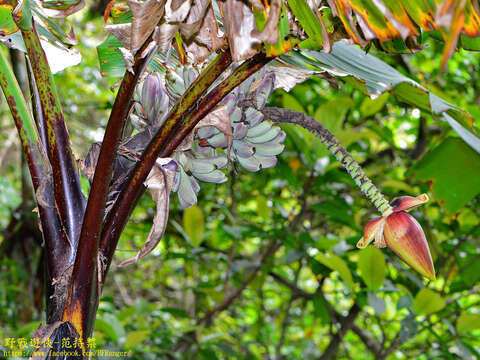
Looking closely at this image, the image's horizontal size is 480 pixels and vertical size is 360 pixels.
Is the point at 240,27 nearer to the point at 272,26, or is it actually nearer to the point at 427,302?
the point at 272,26

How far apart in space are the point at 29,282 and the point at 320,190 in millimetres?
1256

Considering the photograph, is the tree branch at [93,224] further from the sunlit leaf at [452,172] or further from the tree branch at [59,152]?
the sunlit leaf at [452,172]

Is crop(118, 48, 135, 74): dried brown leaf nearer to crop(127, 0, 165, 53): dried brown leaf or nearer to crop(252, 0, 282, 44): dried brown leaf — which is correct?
crop(127, 0, 165, 53): dried brown leaf

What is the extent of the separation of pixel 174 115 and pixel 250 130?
139 millimetres

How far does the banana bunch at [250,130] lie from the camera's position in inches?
20.1

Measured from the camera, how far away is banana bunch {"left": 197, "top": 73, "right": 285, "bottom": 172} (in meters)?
0.51

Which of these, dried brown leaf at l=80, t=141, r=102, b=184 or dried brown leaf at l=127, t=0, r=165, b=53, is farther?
dried brown leaf at l=80, t=141, r=102, b=184

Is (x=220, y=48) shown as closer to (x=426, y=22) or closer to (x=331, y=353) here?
(x=426, y=22)

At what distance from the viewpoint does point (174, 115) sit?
0.42m

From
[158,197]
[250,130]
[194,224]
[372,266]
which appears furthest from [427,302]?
[158,197]

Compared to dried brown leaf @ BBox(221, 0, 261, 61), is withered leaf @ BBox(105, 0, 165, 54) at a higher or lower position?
higher

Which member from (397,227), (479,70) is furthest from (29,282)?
(479,70)

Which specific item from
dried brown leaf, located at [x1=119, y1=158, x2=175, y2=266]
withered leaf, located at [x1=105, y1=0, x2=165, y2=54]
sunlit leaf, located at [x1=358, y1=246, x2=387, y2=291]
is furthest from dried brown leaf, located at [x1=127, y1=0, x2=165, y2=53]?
sunlit leaf, located at [x1=358, y1=246, x2=387, y2=291]

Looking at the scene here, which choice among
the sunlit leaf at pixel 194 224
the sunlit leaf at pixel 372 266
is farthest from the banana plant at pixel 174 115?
the sunlit leaf at pixel 194 224
